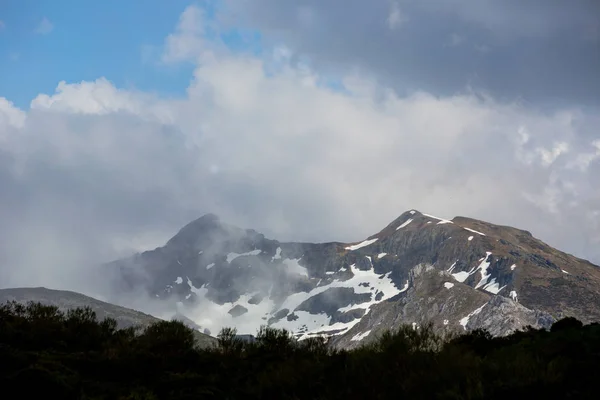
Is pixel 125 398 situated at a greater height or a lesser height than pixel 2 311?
lesser

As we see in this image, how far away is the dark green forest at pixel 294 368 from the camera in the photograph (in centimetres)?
1588

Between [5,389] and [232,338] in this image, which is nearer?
[5,389]

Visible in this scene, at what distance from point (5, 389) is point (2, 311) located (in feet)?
63.5

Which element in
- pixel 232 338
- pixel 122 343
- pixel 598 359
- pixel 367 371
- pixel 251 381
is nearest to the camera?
pixel 598 359

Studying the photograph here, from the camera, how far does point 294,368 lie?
67.2 ft

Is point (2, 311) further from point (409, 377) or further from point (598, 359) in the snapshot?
point (598, 359)

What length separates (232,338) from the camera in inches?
1144

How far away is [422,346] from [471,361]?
5050 millimetres

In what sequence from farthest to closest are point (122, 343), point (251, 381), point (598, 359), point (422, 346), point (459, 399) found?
point (122, 343) < point (422, 346) < point (251, 381) < point (598, 359) < point (459, 399)

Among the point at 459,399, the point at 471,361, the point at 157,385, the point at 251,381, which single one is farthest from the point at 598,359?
the point at 157,385

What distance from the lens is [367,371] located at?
18875 millimetres

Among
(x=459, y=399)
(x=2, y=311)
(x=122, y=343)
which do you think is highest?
(x=2, y=311)

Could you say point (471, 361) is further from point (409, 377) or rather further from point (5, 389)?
point (5, 389)

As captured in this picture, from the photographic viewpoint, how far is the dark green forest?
15883mm
